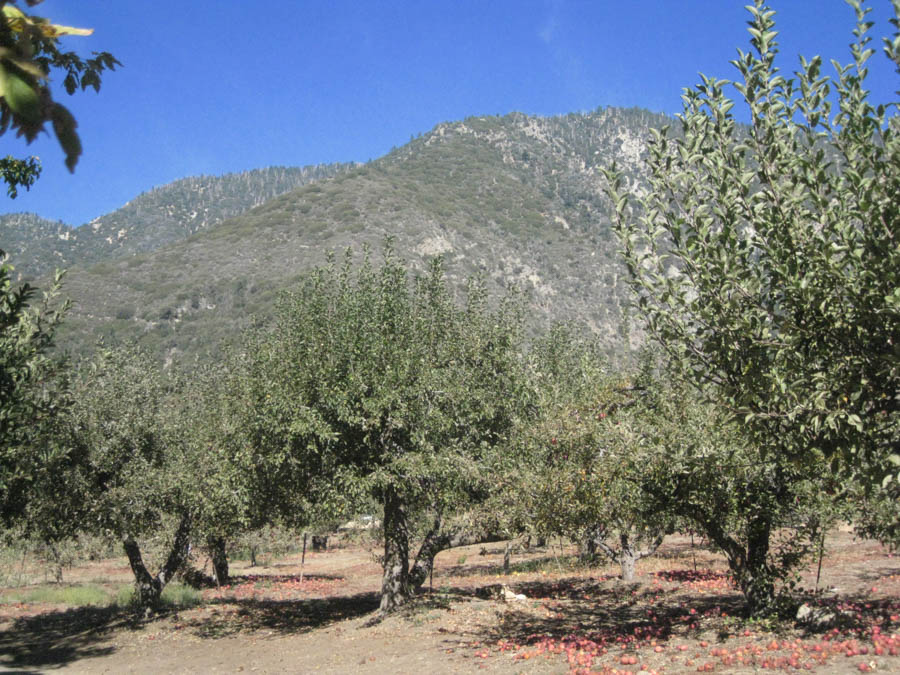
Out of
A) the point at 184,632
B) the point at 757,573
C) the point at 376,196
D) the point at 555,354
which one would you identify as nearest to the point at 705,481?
the point at 757,573

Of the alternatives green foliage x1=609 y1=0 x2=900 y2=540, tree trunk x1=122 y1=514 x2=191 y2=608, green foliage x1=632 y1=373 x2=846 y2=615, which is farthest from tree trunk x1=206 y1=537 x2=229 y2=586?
green foliage x1=609 y1=0 x2=900 y2=540

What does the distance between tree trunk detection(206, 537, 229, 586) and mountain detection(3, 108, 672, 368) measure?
150 ft

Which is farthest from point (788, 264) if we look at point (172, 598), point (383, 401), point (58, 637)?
point (172, 598)

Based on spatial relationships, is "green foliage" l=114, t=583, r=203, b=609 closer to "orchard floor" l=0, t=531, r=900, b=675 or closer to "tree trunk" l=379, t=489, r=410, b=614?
"orchard floor" l=0, t=531, r=900, b=675

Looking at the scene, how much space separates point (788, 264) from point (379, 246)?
99657mm

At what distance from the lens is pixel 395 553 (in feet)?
56.7

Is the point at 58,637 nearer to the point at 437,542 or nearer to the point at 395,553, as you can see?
the point at 395,553

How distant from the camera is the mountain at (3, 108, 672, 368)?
93375mm

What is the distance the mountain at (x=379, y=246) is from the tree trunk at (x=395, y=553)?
5877 cm

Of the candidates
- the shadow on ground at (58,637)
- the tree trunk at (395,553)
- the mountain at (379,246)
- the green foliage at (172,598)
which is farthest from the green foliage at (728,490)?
the mountain at (379,246)

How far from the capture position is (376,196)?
136625mm

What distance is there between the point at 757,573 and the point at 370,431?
8.52 metres

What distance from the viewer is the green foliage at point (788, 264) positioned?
509 cm

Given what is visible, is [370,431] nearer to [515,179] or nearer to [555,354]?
[555,354]
